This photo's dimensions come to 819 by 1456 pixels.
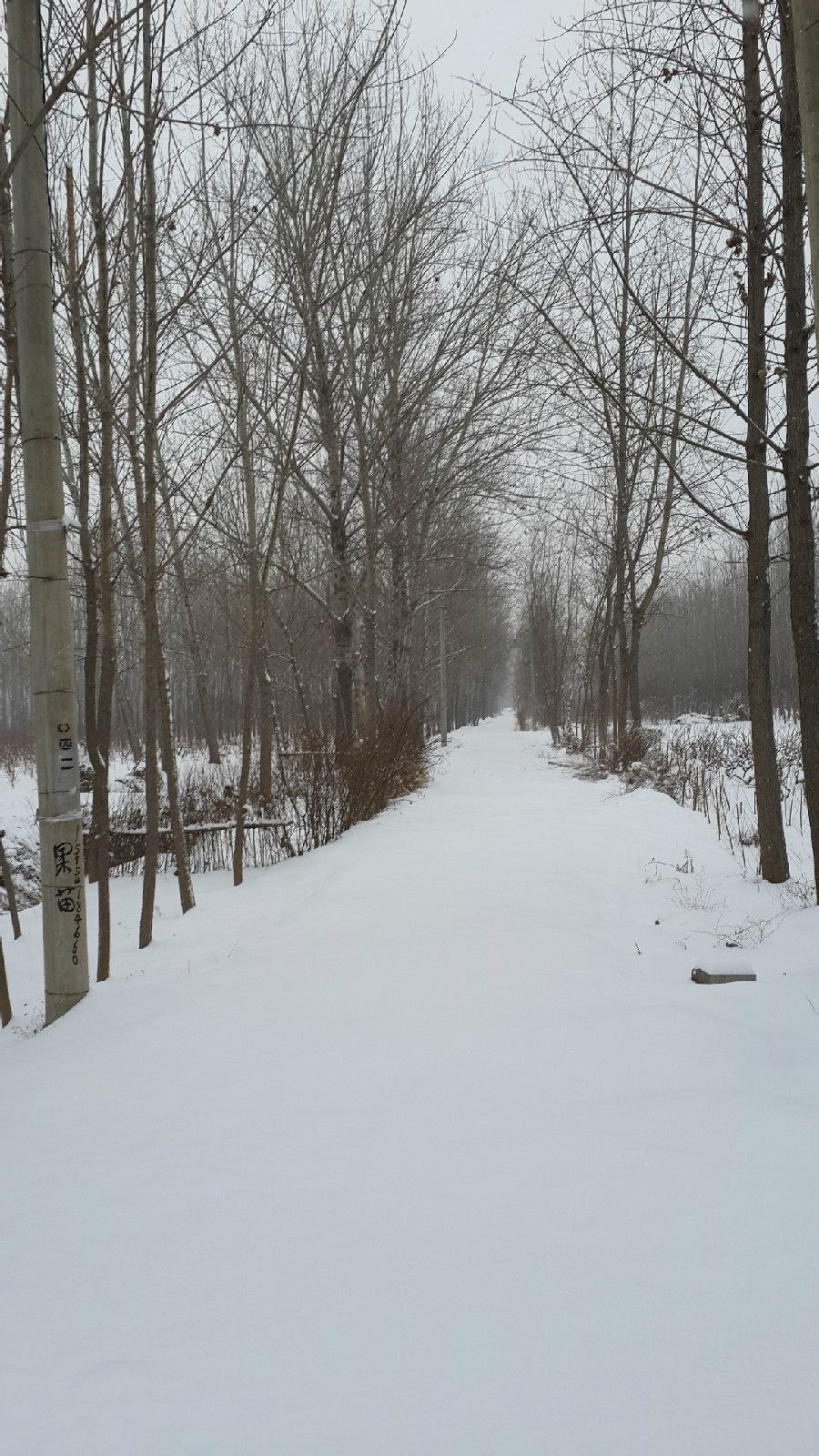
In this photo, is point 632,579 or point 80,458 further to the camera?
point 632,579

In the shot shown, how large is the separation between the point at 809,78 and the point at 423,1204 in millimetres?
2316

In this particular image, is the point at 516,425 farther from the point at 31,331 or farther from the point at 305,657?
the point at 305,657

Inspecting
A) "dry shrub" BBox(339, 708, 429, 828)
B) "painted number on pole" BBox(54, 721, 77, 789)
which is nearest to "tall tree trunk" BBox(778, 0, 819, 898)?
"painted number on pole" BBox(54, 721, 77, 789)

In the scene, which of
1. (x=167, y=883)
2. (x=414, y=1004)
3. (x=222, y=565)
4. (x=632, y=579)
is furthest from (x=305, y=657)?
(x=414, y=1004)

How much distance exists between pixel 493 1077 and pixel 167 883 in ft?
Result: 18.5

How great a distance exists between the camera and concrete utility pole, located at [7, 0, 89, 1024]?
304 cm

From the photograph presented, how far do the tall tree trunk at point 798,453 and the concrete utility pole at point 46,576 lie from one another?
3.19 m

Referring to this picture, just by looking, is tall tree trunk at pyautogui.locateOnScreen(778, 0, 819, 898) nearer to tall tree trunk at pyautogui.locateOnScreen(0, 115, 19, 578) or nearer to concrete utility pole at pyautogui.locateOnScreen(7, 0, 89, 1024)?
concrete utility pole at pyautogui.locateOnScreen(7, 0, 89, 1024)

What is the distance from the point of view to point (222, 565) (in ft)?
31.2

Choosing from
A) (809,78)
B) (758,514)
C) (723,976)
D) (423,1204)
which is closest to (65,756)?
(423,1204)

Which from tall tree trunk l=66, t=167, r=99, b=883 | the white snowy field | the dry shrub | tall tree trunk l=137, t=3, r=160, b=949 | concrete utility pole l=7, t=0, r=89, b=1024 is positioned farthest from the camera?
the dry shrub

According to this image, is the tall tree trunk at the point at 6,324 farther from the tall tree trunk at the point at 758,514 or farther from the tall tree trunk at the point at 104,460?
the tall tree trunk at the point at 758,514

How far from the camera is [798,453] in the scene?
12.9 ft

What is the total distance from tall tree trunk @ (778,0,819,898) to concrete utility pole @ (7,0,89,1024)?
319cm
